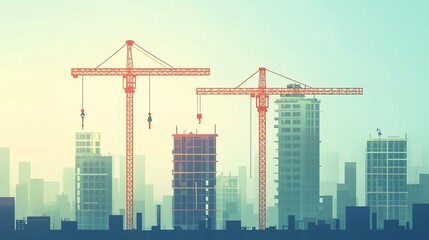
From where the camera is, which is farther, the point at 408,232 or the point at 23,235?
the point at 23,235

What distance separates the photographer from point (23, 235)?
119m

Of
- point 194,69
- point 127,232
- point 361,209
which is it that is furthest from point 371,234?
point 194,69

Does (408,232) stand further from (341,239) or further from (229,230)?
(229,230)

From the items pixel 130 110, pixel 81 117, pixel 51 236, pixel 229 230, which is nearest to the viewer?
pixel 229 230

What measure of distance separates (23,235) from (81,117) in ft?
199

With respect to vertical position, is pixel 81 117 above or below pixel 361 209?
above

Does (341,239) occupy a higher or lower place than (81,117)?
lower

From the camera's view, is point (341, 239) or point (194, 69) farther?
point (194, 69)

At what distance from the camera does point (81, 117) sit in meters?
178

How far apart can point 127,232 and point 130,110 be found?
85036mm

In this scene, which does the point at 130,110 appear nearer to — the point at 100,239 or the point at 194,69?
the point at 194,69

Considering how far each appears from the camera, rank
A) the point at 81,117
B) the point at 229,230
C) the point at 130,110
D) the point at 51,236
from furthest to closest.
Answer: the point at 130,110, the point at 81,117, the point at 51,236, the point at 229,230

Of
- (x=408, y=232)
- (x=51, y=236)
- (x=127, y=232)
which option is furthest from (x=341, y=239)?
(x=51, y=236)

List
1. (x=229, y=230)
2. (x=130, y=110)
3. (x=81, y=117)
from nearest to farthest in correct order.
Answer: (x=229, y=230)
(x=81, y=117)
(x=130, y=110)
